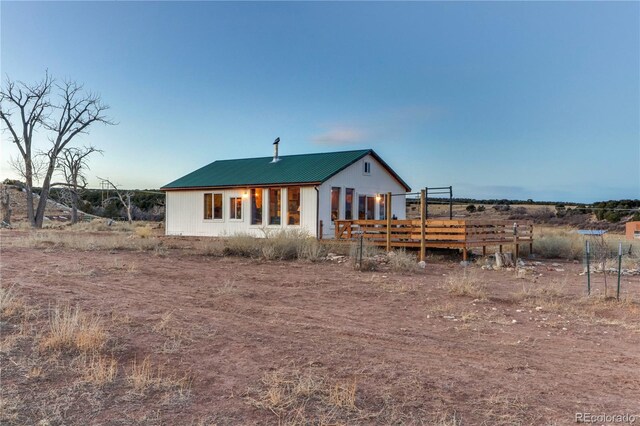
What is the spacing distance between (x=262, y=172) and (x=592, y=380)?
1864 cm

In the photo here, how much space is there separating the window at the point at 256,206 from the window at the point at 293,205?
1.57 metres

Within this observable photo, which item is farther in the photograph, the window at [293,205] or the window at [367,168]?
the window at [367,168]

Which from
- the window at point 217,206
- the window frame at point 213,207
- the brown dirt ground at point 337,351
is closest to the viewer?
the brown dirt ground at point 337,351

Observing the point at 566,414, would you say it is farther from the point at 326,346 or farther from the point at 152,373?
the point at 152,373

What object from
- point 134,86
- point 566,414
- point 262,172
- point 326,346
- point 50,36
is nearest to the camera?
point 566,414

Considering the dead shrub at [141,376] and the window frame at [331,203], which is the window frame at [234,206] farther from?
the dead shrub at [141,376]

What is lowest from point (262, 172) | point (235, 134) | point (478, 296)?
point (478, 296)

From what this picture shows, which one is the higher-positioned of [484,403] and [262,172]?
[262,172]

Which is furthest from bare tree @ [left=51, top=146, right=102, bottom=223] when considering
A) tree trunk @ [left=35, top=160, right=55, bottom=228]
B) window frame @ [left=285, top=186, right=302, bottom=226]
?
window frame @ [left=285, top=186, right=302, bottom=226]

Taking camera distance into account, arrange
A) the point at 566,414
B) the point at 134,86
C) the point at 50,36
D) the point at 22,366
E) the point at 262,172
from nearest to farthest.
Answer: the point at 566,414 → the point at 22,366 → the point at 50,36 → the point at 134,86 → the point at 262,172

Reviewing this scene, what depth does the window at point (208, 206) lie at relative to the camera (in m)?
22.1

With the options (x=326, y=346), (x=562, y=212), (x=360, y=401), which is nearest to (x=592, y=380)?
(x=360, y=401)

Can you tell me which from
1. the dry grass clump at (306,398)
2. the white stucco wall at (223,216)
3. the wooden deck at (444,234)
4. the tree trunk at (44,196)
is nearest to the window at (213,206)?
the white stucco wall at (223,216)

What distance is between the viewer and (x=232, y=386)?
3.78m
